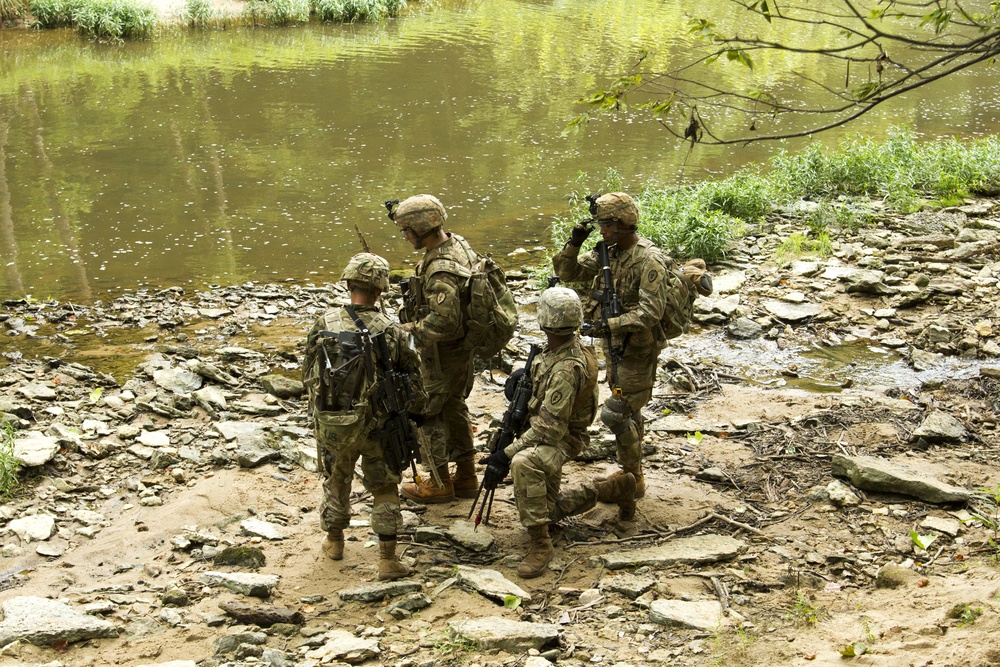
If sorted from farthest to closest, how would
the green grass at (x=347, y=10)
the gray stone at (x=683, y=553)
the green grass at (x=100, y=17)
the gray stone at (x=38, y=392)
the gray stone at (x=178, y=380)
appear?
the green grass at (x=347, y=10) < the green grass at (x=100, y=17) < the gray stone at (x=178, y=380) < the gray stone at (x=38, y=392) < the gray stone at (x=683, y=553)

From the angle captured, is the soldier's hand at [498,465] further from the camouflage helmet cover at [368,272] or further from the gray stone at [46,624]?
the gray stone at [46,624]

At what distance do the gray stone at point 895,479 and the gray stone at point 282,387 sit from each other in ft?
14.6

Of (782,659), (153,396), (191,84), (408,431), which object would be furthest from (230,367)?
(191,84)

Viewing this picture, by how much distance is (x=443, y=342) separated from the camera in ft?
20.6

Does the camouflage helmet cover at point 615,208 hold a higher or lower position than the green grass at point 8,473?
higher

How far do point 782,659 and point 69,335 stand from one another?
8.11 meters

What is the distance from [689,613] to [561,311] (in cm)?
173

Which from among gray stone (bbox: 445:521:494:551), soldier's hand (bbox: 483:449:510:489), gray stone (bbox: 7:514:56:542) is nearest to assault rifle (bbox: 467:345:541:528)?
soldier's hand (bbox: 483:449:510:489)

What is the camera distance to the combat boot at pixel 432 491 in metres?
6.46

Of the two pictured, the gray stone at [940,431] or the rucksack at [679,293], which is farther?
the gray stone at [940,431]

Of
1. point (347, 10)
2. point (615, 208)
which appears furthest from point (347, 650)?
point (347, 10)

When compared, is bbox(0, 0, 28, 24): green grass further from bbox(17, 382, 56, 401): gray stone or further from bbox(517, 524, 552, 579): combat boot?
bbox(517, 524, 552, 579): combat boot

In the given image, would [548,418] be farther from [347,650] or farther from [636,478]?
[347,650]

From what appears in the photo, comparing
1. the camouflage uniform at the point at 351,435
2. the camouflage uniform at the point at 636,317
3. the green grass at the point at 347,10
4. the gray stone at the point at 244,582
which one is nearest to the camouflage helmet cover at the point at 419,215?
the camouflage uniform at the point at 351,435
